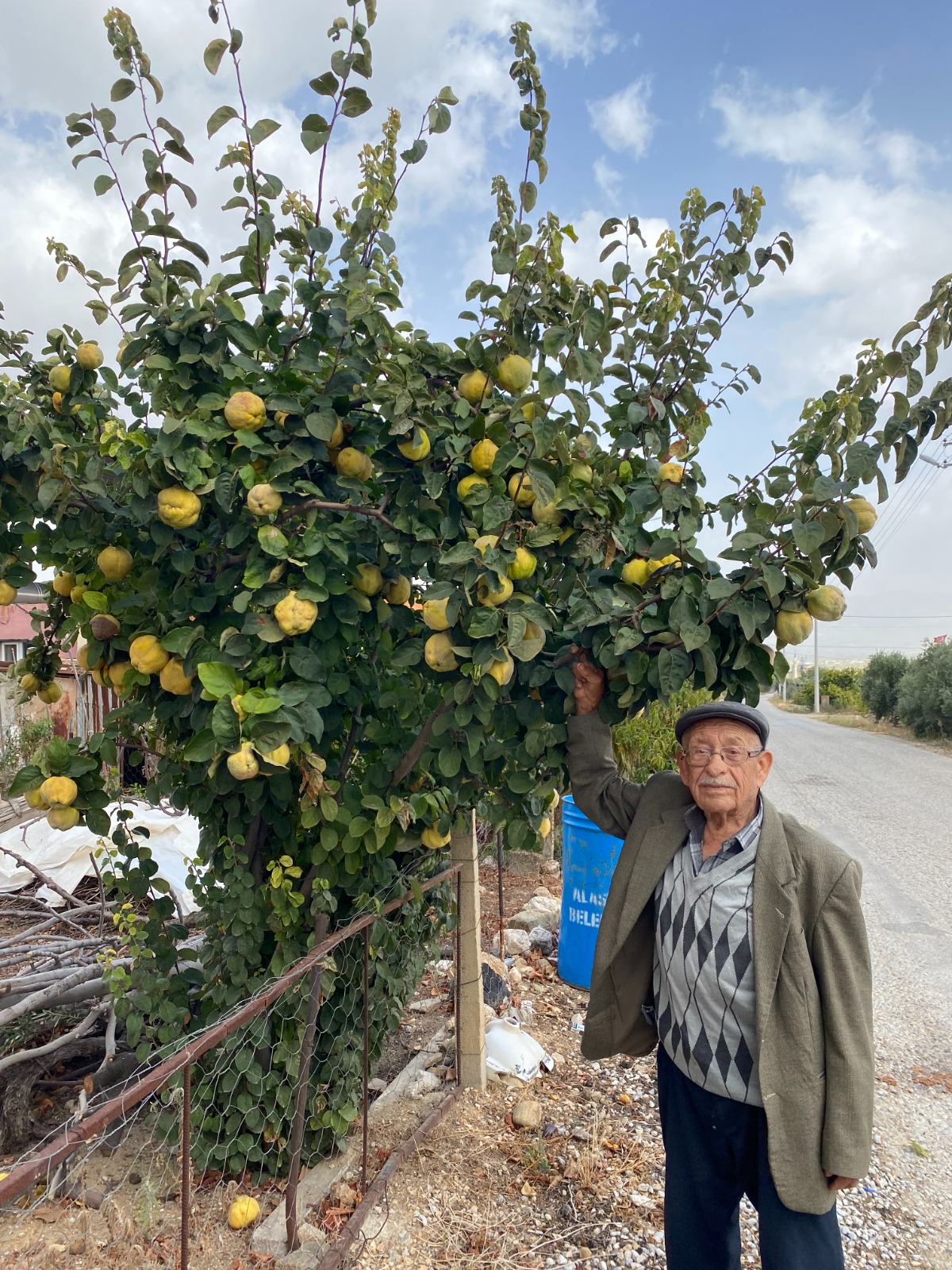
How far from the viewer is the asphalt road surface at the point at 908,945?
3135 mm

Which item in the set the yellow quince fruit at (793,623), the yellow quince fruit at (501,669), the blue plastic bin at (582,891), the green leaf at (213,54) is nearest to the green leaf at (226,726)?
the yellow quince fruit at (501,669)

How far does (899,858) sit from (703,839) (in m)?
6.96

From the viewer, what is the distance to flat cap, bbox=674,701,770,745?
1914 millimetres

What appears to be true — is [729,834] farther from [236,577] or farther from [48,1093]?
[48,1093]

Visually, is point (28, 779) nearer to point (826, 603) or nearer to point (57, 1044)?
point (57, 1044)

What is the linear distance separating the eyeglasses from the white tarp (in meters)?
3.93

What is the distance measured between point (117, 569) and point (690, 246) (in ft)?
5.72

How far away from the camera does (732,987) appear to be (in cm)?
184

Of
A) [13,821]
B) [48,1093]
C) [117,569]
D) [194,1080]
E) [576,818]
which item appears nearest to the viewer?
[117,569]

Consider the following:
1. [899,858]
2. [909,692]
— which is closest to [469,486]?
[899,858]

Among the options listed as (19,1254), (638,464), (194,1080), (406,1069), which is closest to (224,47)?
(638,464)

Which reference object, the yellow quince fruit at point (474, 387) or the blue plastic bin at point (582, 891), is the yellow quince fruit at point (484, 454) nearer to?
the yellow quince fruit at point (474, 387)

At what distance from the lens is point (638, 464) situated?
214 centimetres

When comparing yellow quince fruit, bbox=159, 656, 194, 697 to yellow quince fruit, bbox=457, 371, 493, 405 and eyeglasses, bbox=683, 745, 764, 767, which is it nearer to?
yellow quince fruit, bbox=457, 371, 493, 405
